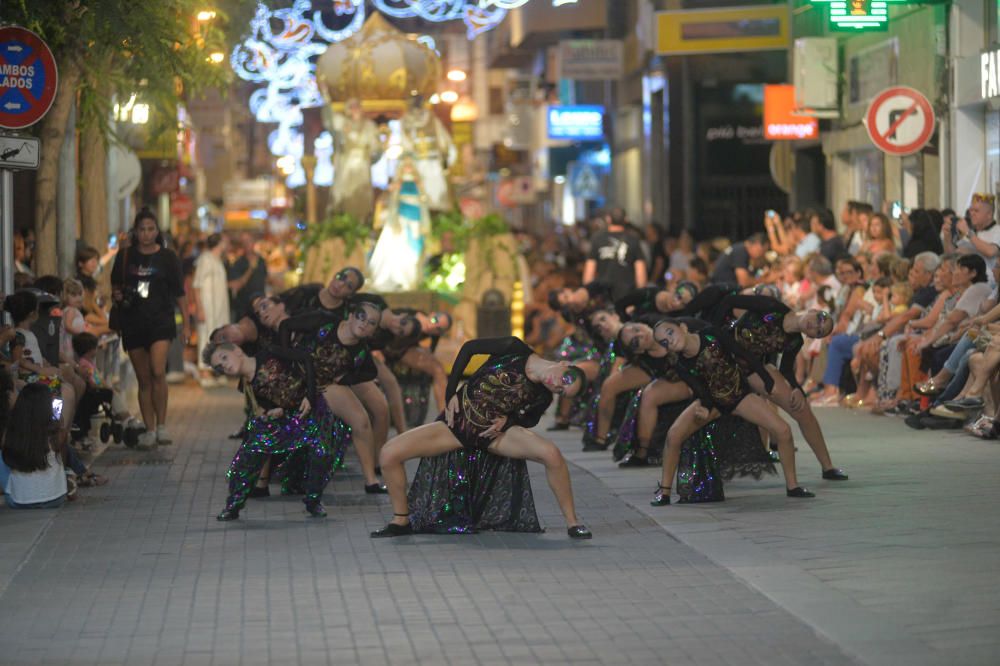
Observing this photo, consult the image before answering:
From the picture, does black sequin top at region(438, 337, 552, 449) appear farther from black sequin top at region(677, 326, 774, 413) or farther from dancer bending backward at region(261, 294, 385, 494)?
dancer bending backward at region(261, 294, 385, 494)

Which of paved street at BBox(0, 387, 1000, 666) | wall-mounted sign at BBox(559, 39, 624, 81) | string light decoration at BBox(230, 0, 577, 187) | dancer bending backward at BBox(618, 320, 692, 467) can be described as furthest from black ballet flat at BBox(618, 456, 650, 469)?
wall-mounted sign at BBox(559, 39, 624, 81)

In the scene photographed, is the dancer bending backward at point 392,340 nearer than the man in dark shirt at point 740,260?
Yes

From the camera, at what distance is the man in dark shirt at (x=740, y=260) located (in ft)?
82.2

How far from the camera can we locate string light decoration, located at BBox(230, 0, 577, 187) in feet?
90.3

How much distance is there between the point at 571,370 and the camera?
10758mm

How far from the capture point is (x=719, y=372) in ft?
41.4

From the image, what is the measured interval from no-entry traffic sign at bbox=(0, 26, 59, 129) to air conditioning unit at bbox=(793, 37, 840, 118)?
17.4 m

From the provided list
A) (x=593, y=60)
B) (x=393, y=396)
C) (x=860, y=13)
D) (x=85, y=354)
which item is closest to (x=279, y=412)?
(x=393, y=396)

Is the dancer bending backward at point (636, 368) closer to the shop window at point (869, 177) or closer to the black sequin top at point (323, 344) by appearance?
the black sequin top at point (323, 344)

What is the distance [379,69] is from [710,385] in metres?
15.7

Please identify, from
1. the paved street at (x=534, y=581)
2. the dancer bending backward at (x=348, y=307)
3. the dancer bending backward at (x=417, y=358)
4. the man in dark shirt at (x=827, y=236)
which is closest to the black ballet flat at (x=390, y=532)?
the paved street at (x=534, y=581)

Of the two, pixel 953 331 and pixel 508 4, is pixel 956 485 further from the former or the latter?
pixel 508 4

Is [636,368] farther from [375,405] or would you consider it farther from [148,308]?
[148,308]

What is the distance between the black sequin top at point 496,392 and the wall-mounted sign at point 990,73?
12.5 m
